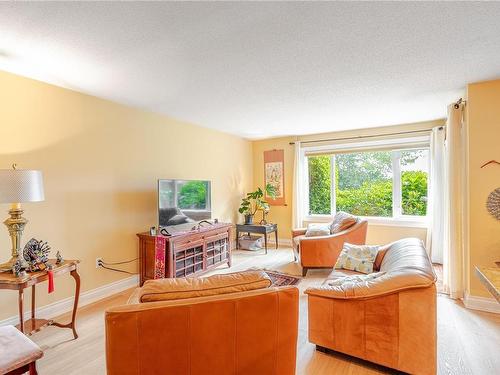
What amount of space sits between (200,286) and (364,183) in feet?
15.0

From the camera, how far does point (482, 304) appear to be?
272cm

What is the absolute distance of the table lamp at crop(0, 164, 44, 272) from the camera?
6.45ft

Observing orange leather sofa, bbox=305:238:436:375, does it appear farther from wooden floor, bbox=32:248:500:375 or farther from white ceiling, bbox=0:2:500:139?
white ceiling, bbox=0:2:500:139

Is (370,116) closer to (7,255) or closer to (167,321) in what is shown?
(167,321)

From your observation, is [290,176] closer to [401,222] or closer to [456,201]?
[401,222]

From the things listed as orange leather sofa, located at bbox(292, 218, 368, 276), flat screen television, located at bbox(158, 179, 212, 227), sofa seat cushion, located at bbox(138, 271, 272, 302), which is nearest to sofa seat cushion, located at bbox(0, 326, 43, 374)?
sofa seat cushion, located at bbox(138, 271, 272, 302)

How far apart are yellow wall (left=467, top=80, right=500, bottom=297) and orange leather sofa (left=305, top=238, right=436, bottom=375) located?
1.31 m

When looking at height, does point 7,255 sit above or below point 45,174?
below

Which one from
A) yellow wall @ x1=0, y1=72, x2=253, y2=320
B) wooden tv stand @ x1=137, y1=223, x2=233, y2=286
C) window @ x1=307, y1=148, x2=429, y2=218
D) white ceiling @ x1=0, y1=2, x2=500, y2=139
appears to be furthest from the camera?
window @ x1=307, y1=148, x2=429, y2=218

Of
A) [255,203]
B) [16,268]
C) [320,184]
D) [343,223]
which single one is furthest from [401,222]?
[16,268]

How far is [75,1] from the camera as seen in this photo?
1.51 metres

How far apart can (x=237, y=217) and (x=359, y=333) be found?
3905 millimetres

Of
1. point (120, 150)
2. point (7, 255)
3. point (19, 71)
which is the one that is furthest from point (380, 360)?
point (19, 71)

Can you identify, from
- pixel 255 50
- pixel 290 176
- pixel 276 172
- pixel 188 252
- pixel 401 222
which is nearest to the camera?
pixel 255 50
